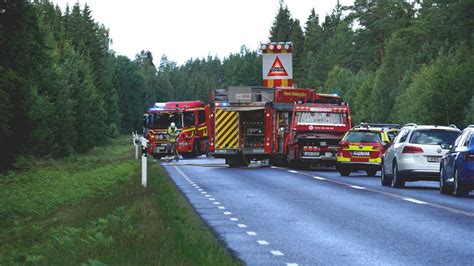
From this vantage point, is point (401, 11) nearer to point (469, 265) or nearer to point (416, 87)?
point (416, 87)

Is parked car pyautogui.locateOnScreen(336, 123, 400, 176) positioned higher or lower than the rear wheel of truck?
higher

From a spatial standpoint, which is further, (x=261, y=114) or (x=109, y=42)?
(x=109, y=42)

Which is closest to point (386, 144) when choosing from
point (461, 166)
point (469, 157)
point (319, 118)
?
point (319, 118)

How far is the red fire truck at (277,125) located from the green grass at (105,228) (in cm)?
772

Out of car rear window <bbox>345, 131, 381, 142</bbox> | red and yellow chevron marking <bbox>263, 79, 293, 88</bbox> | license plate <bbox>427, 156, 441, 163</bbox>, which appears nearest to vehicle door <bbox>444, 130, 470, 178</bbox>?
license plate <bbox>427, 156, 441, 163</bbox>

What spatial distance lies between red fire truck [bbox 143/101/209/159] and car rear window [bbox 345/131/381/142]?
2211cm

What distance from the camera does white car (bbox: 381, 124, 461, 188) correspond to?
1065 inches

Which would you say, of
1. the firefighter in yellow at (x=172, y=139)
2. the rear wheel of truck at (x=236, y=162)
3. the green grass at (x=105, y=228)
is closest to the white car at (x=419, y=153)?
the green grass at (x=105, y=228)

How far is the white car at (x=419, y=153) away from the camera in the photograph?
1065 inches

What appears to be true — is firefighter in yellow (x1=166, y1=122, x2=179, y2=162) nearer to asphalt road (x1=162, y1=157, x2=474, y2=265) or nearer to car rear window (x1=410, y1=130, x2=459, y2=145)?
asphalt road (x1=162, y1=157, x2=474, y2=265)

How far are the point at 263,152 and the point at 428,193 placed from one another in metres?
17.8

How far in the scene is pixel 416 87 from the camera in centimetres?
8200

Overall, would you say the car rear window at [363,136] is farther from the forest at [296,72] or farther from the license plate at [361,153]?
the forest at [296,72]

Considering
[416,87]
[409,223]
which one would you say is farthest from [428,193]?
[416,87]
